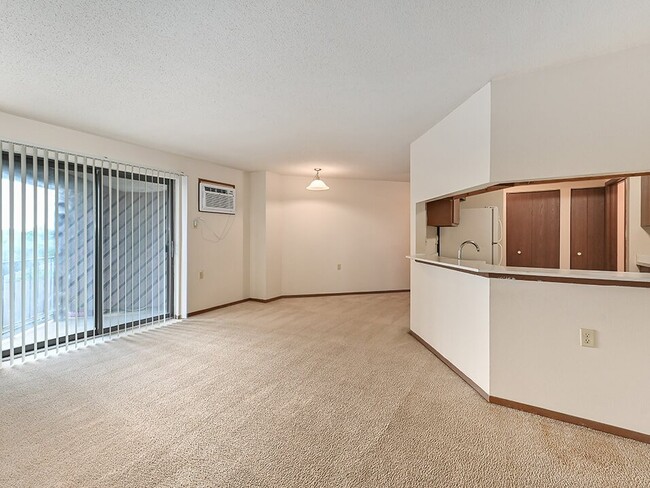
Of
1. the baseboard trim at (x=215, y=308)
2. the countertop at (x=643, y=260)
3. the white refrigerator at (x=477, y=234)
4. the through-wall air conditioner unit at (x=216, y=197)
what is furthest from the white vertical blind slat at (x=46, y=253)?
the countertop at (x=643, y=260)

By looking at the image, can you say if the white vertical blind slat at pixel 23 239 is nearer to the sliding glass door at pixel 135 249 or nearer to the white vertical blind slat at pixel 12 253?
the white vertical blind slat at pixel 12 253

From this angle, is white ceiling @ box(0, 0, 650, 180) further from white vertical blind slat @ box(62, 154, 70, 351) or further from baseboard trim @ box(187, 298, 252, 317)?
baseboard trim @ box(187, 298, 252, 317)

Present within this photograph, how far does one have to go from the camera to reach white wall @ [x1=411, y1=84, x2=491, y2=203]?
2.55m

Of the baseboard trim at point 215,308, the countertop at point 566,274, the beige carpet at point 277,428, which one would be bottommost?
the beige carpet at point 277,428

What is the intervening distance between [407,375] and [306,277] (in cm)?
385

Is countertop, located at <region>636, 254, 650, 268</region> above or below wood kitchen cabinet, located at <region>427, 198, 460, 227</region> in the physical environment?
below

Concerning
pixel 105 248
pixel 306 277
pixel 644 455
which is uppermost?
pixel 105 248

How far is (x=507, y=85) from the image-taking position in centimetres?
241

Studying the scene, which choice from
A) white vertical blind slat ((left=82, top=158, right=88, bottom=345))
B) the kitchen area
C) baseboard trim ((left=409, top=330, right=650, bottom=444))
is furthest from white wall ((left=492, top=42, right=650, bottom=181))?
white vertical blind slat ((left=82, top=158, right=88, bottom=345))

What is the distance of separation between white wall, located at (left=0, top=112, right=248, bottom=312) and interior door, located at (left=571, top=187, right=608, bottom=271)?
4.86 metres

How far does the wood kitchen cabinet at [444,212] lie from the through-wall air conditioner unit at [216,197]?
330cm

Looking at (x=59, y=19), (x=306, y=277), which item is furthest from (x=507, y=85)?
(x=306, y=277)

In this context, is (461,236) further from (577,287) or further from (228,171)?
(228,171)

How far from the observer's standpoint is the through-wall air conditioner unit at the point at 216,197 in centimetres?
516
